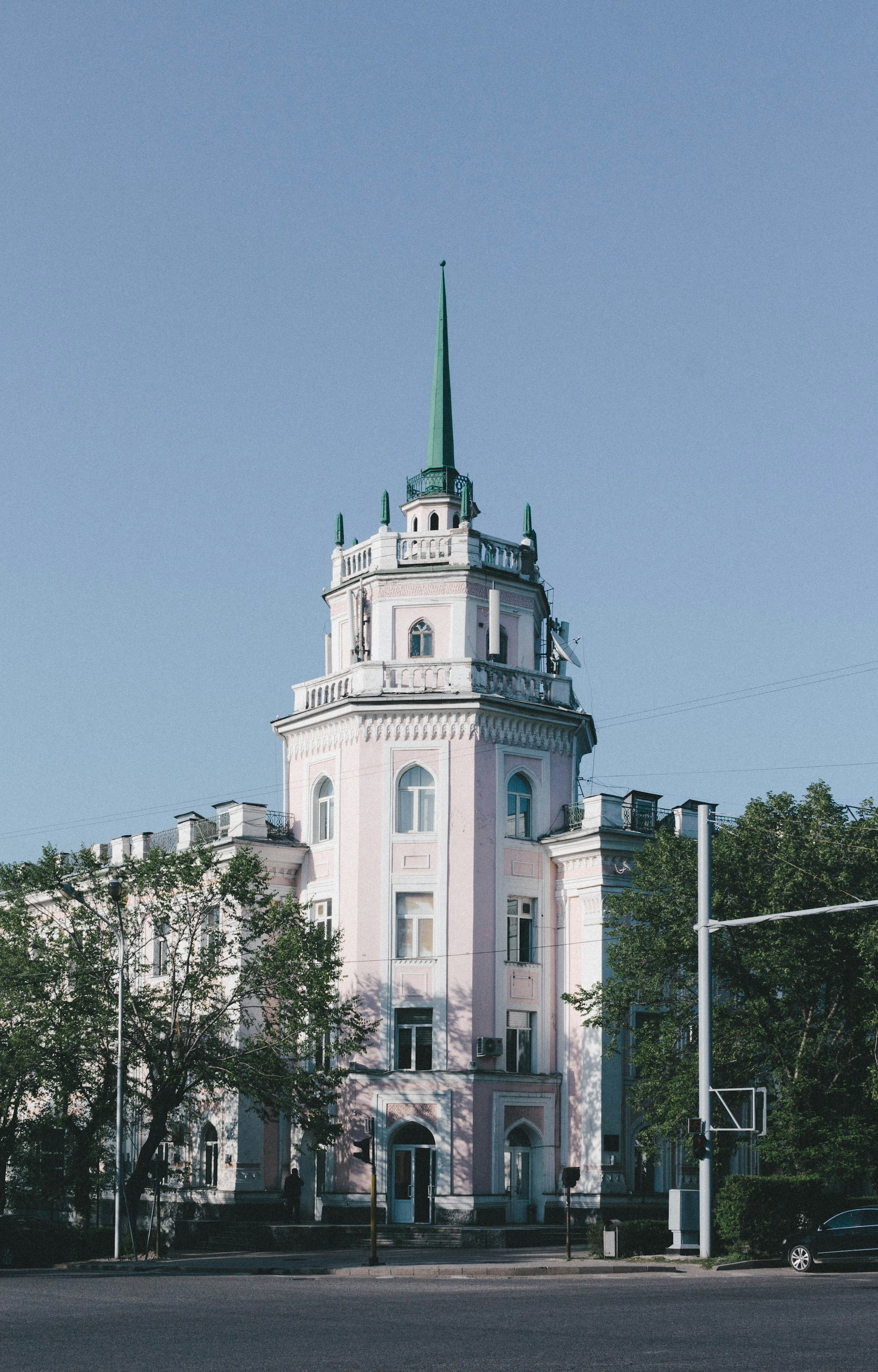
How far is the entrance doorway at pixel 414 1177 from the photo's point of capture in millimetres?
49844

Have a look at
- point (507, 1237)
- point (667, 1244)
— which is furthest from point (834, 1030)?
point (507, 1237)

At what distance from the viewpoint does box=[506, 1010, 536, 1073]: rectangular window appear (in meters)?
51.3

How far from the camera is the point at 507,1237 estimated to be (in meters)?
45.7

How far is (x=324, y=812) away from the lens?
54.6 metres

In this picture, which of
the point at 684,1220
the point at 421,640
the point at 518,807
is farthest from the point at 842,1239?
the point at 421,640

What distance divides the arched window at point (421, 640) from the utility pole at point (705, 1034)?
20366mm

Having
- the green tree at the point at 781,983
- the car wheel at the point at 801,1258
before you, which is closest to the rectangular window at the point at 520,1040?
the green tree at the point at 781,983

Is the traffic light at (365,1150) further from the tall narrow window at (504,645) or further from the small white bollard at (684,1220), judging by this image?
the tall narrow window at (504,645)

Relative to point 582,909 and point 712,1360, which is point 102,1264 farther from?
point 712,1360

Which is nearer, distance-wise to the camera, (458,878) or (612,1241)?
(612,1241)

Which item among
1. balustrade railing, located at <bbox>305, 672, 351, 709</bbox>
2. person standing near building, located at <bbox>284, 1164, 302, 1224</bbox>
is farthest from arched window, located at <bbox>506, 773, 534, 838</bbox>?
person standing near building, located at <bbox>284, 1164, 302, 1224</bbox>

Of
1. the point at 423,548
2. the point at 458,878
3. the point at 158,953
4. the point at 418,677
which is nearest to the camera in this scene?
the point at 458,878

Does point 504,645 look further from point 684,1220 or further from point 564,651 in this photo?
point 684,1220

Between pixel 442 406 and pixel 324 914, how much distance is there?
18.4 metres
